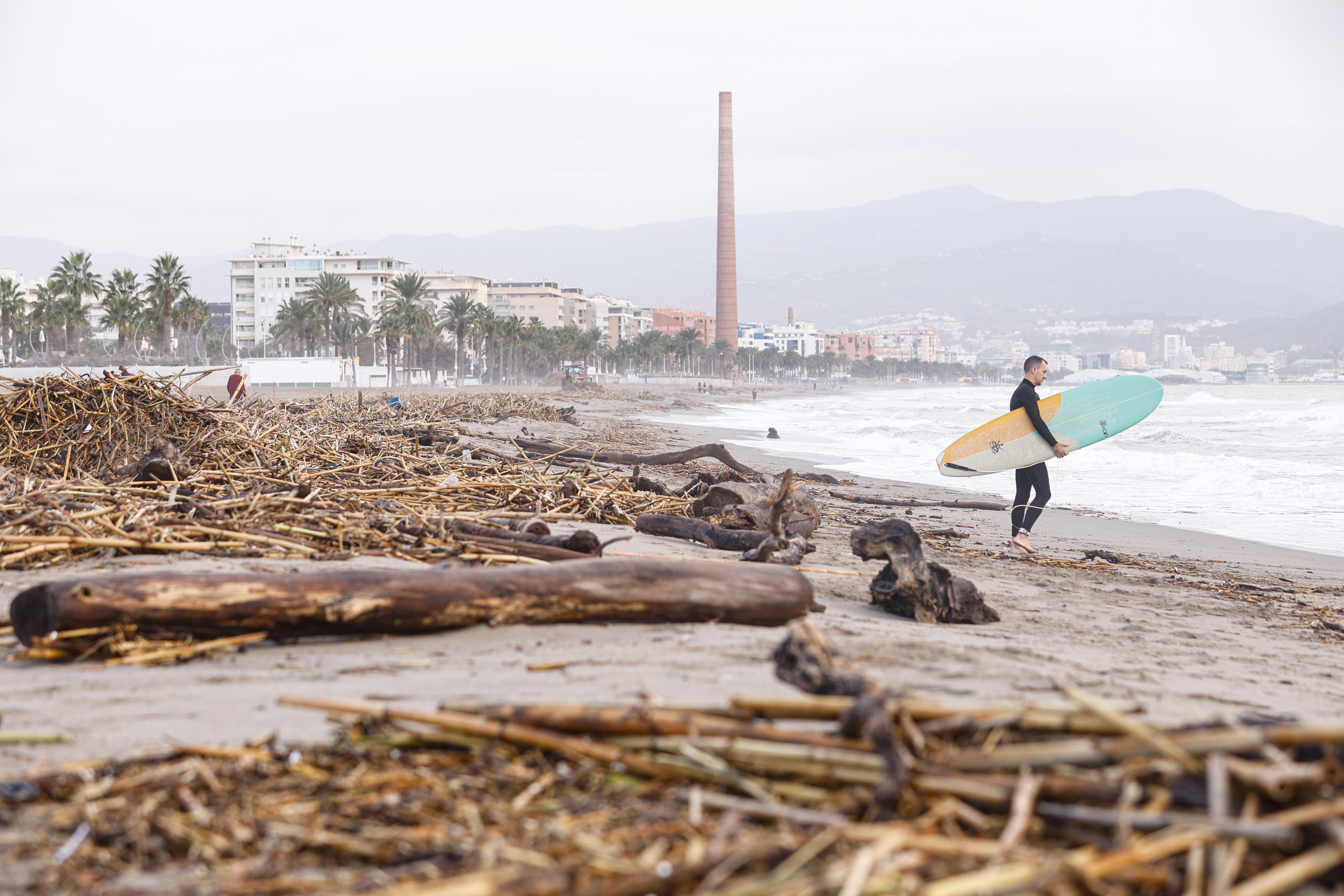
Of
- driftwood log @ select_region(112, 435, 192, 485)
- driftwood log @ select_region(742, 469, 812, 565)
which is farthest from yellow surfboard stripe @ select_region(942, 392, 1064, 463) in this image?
driftwood log @ select_region(112, 435, 192, 485)

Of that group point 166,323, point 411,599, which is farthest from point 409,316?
point 411,599

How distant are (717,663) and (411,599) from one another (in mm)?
1228

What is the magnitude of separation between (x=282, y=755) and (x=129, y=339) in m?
86.6

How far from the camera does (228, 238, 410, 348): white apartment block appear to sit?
112250mm

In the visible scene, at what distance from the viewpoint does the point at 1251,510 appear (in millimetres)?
14273

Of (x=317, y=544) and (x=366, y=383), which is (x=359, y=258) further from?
(x=317, y=544)

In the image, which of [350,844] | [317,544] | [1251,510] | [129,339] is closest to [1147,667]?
[350,844]

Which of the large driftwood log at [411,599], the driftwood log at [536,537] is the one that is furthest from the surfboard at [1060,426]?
the large driftwood log at [411,599]

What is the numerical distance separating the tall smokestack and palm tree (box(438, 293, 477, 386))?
42.7m

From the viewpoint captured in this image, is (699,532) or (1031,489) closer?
(699,532)

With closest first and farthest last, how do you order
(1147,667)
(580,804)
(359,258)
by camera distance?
(580,804)
(1147,667)
(359,258)

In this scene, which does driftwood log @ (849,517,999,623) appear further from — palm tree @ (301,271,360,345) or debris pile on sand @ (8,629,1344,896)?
palm tree @ (301,271,360,345)

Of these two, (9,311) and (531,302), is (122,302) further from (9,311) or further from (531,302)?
(531,302)

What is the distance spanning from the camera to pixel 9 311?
Result: 68750 millimetres
